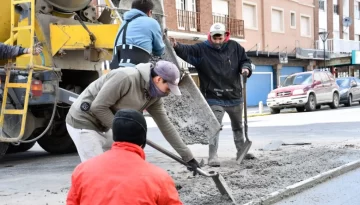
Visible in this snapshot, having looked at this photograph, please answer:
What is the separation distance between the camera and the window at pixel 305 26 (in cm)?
3862

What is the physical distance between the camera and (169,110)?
686cm

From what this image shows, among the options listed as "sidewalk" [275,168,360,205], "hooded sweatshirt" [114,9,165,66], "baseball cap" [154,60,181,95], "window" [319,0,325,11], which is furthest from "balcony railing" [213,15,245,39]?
"baseball cap" [154,60,181,95]

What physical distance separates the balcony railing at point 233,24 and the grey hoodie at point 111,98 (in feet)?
84.0

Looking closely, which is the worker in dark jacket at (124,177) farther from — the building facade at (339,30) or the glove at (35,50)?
the building facade at (339,30)

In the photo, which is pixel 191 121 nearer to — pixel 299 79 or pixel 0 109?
A: pixel 0 109

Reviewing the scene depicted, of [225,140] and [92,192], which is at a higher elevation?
[92,192]

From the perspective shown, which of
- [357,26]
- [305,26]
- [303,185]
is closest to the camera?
[303,185]

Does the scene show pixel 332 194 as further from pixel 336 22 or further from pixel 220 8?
pixel 336 22

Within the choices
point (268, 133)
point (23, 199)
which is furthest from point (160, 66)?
point (268, 133)

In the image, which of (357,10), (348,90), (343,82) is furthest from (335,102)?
(357,10)

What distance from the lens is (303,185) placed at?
Result: 5852 mm

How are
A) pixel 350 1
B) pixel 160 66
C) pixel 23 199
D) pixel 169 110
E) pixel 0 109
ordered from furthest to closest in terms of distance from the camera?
pixel 350 1, pixel 0 109, pixel 169 110, pixel 23 199, pixel 160 66

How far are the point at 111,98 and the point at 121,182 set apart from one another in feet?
5.74

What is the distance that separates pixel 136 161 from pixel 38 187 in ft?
13.3
